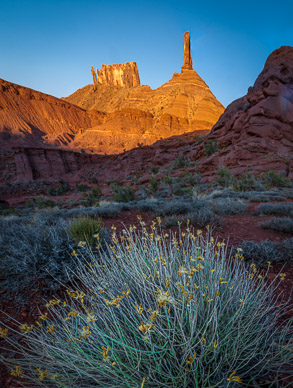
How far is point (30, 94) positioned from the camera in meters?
61.4

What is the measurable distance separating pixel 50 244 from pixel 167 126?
59301 millimetres

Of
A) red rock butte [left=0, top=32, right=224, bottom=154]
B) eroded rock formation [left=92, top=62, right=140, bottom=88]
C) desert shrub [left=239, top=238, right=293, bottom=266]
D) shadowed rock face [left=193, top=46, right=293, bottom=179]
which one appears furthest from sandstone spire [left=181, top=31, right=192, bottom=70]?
desert shrub [left=239, top=238, right=293, bottom=266]

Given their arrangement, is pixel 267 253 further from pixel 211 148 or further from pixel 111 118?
pixel 111 118

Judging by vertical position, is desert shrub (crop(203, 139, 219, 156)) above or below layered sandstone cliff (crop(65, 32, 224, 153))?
below

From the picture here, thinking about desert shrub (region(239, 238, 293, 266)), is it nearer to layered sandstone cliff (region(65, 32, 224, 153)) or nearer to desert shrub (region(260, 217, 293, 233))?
desert shrub (region(260, 217, 293, 233))

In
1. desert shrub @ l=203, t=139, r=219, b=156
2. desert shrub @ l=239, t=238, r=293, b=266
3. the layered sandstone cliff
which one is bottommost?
desert shrub @ l=239, t=238, r=293, b=266

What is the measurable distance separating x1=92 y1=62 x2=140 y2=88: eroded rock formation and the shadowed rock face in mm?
89642

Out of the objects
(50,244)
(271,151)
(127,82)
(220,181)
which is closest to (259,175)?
(220,181)

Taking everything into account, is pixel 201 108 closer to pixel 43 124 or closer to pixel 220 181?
pixel 43 124

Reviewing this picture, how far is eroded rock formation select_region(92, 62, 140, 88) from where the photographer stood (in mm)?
100744

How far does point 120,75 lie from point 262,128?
102 metres

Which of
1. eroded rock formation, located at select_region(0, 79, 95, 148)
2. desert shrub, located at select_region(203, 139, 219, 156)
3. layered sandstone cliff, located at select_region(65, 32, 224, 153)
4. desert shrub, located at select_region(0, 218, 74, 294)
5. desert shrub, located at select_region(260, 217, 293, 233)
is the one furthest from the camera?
layered sandstone cliff, located at select_region(65, 32, 224, 153)

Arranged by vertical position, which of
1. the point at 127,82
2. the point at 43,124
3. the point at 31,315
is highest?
the point at 127,82

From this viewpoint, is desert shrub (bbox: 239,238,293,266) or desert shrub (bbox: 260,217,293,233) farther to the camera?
desert shrub (bbox: 260,217,293,233)
